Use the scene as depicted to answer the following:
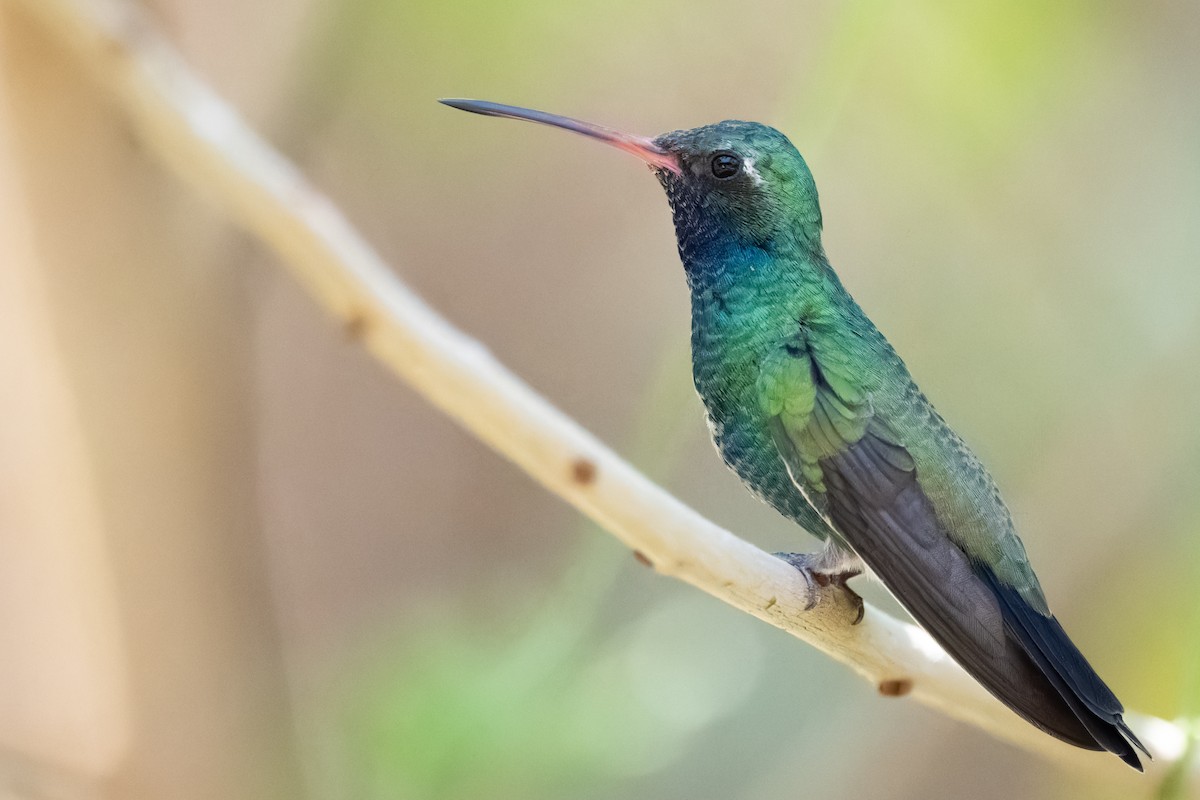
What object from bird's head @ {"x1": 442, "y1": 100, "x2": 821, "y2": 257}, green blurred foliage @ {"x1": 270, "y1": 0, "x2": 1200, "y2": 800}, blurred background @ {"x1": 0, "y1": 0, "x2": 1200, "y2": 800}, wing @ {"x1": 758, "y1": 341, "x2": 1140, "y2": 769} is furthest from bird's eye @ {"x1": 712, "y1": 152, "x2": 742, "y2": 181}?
green blurred foliage @ {"x1": 270, "y1": 0, "x2": 1200, "y2": 800}

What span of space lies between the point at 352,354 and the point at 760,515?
494 millimetres

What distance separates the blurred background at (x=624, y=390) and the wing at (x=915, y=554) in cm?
23

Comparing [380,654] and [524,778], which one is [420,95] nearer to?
[380,654]

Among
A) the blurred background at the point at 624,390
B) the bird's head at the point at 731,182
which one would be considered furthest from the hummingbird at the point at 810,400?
the blurred background at the point at 624,390

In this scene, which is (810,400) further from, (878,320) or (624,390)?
(624,390)

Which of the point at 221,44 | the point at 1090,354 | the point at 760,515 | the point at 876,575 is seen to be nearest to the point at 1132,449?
the point at 1090,354

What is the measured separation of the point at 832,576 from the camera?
2.27 ft

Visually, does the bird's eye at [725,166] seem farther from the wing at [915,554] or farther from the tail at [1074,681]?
the tail at [1074,681]

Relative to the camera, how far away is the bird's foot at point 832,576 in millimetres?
684

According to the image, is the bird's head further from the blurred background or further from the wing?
the blurred background

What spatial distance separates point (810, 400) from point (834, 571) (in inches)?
4.5

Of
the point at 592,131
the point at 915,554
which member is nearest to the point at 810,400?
the point at 915,554

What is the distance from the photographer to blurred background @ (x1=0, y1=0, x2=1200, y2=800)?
36.9 inches

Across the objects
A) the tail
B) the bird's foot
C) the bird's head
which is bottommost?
the bird's foot
